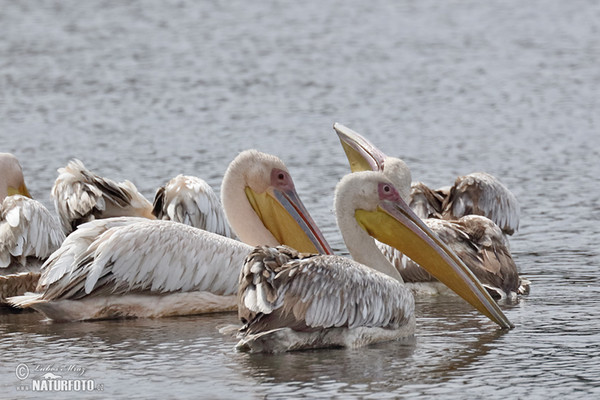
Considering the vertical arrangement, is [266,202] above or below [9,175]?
below

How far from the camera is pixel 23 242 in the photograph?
7.00 metres

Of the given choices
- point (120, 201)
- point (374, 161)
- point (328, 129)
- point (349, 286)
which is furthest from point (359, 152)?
point (328, 129)

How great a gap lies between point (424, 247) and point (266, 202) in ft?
3.89

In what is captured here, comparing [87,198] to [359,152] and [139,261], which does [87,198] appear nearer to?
[139,261]

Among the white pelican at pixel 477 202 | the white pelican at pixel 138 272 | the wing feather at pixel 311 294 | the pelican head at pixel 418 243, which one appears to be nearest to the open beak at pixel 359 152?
the white pelican at pixel 477 202

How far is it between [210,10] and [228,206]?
1705 cm

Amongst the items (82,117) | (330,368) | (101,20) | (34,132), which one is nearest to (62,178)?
(330,368)

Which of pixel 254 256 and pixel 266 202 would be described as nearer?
pixel 254 256

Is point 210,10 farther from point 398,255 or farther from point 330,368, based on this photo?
point 330,368

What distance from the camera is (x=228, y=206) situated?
7.24m

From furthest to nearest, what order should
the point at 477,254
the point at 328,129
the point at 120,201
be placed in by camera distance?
the point at 328,129 → the point at 120,201 → the point at 477,254

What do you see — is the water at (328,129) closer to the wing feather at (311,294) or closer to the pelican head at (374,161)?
the wing feather at (311,294)

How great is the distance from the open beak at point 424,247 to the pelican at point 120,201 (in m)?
1.44

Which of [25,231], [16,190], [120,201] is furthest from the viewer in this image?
[16,190]
